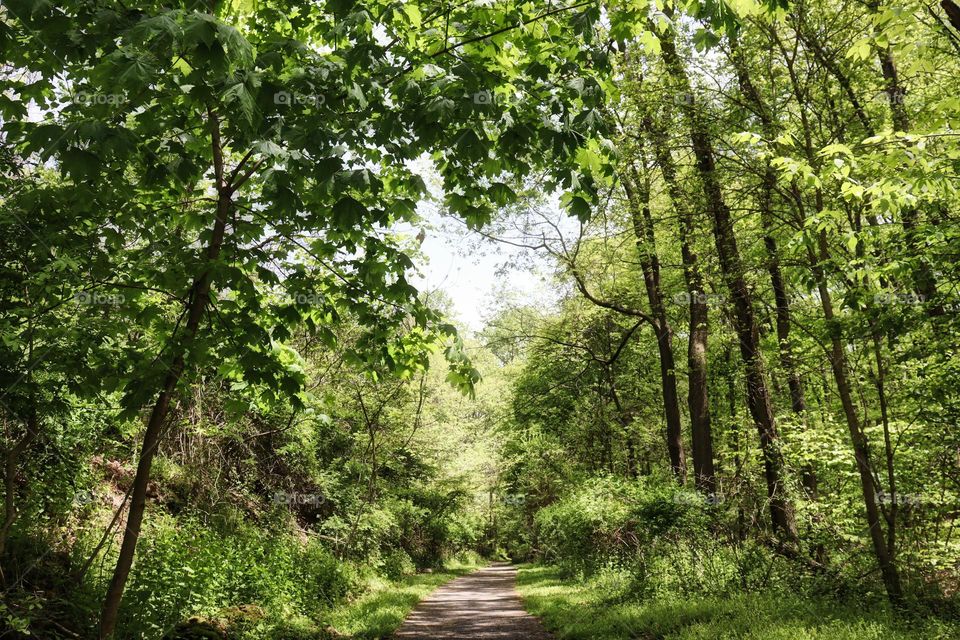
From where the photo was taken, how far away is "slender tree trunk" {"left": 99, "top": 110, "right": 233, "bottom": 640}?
386 cm

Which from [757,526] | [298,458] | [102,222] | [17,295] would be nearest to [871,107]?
[757,526]

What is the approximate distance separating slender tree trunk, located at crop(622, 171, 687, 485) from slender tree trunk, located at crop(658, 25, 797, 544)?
1902 mm

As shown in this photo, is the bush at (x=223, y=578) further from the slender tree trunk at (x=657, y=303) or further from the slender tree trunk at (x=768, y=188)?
the slender tree trunk at (x=768, y=188)

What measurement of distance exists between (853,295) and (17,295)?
773 centimetres

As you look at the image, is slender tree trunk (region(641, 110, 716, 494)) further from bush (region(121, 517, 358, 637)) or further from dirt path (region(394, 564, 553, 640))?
bush (region(121, 517, 358, 637))

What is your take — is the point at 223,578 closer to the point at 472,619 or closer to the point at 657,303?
the point at 472,619

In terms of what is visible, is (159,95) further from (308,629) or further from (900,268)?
(308,629)

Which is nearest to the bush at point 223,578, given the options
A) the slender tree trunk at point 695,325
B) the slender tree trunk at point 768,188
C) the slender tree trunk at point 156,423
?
the slender tree trunk at point 156,423

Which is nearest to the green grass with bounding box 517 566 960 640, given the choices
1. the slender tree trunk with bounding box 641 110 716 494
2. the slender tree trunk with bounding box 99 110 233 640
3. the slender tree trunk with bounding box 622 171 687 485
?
the slender tree trunk with bounding box 641 110 716 494

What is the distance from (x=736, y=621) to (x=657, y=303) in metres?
8.94

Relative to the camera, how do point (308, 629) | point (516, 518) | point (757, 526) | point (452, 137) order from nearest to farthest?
1. point (452, 137)
2. point (308, 629)
3. point (757, 526)
4. point (516, 518)

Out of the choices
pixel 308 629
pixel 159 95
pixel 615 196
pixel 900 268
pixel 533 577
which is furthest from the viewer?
pixel 533 577

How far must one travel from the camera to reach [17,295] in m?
4.67

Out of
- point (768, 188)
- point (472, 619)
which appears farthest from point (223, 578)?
point (768, 188)
